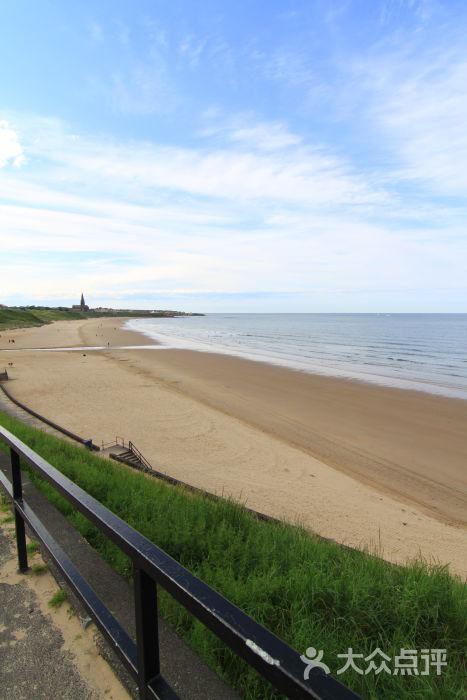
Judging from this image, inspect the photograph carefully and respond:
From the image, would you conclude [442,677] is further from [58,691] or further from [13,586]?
[13,586]

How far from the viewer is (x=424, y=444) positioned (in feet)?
45.3

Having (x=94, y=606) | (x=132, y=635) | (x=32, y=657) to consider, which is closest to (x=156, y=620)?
(x=94, y=606)

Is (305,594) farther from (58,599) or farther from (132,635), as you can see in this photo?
(58,599)

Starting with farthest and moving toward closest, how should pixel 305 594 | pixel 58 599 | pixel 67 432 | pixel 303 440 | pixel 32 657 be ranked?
pixel 303 440 < pixel 67 432 < pixel 305 594 < pixel 58 599 < pixel 32 657

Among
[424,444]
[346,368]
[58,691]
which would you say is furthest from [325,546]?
[346,368]

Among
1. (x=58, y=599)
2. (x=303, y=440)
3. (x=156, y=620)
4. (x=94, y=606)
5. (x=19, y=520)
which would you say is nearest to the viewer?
(x=156, y=620)

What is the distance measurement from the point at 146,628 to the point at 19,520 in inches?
86.4

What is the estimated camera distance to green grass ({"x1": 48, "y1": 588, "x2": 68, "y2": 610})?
111 inches

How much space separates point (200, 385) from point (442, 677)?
2061 cm

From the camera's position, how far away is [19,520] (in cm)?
314

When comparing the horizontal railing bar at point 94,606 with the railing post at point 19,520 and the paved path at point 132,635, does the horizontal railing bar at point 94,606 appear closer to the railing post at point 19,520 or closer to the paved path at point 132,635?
the railing post at point 19,520

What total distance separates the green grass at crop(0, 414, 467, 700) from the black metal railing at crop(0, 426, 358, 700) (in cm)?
109

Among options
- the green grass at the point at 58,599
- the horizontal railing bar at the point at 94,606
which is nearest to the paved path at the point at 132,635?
the green grass at the point at 58,599

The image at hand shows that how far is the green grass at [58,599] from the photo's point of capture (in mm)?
2820
